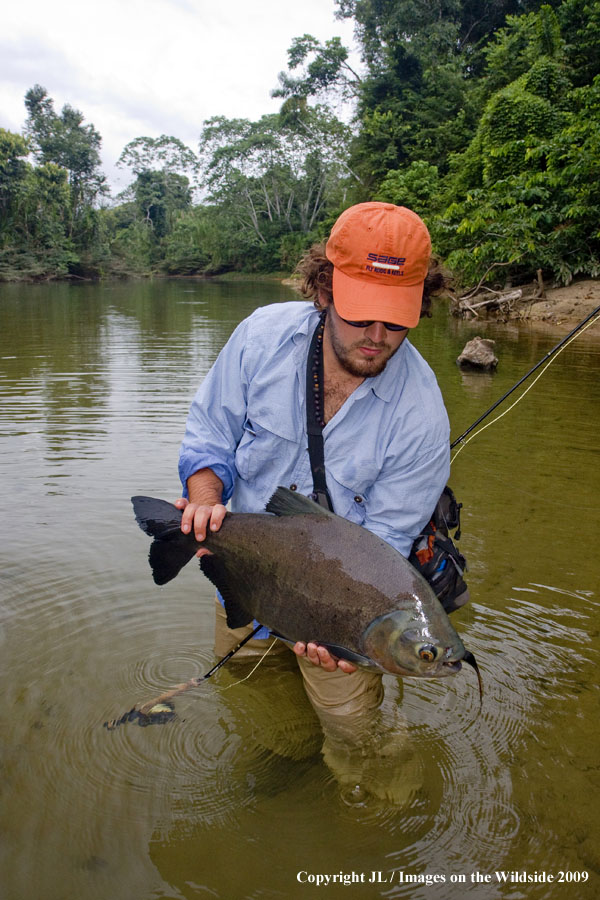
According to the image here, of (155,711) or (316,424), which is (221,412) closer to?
(316,424)

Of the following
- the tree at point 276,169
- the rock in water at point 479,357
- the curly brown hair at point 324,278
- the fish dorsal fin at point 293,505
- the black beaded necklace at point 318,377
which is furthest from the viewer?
the tree at point 276,169

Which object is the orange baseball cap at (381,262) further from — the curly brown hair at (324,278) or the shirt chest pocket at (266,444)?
Result: the shirt chest pocket at (266,444)

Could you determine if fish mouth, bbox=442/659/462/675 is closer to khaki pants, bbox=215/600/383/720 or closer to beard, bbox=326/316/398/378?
khaki pants, bbox=215/600/383/720

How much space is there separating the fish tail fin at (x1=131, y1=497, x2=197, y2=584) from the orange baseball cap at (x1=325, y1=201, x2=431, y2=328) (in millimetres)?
973

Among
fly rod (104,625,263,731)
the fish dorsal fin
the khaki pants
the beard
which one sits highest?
the beard

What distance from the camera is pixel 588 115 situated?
55.5 feet

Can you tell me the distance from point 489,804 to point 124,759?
152 cm

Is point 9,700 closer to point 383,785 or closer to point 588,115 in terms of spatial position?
point 383,785

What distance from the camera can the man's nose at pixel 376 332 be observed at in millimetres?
2436

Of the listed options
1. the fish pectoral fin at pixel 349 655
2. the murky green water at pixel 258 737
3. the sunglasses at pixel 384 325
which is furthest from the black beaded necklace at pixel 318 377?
the murky green water at pixel 258 737

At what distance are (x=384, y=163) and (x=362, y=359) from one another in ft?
113

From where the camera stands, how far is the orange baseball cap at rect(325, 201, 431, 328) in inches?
92.6

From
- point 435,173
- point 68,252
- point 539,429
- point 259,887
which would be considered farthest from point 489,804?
point 68,252

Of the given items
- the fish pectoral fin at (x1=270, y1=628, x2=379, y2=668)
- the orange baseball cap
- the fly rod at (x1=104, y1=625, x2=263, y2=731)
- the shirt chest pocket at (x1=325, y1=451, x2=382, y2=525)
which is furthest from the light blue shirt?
the fly rod at (x1=104, y1=625, x2=263, y2=731)
